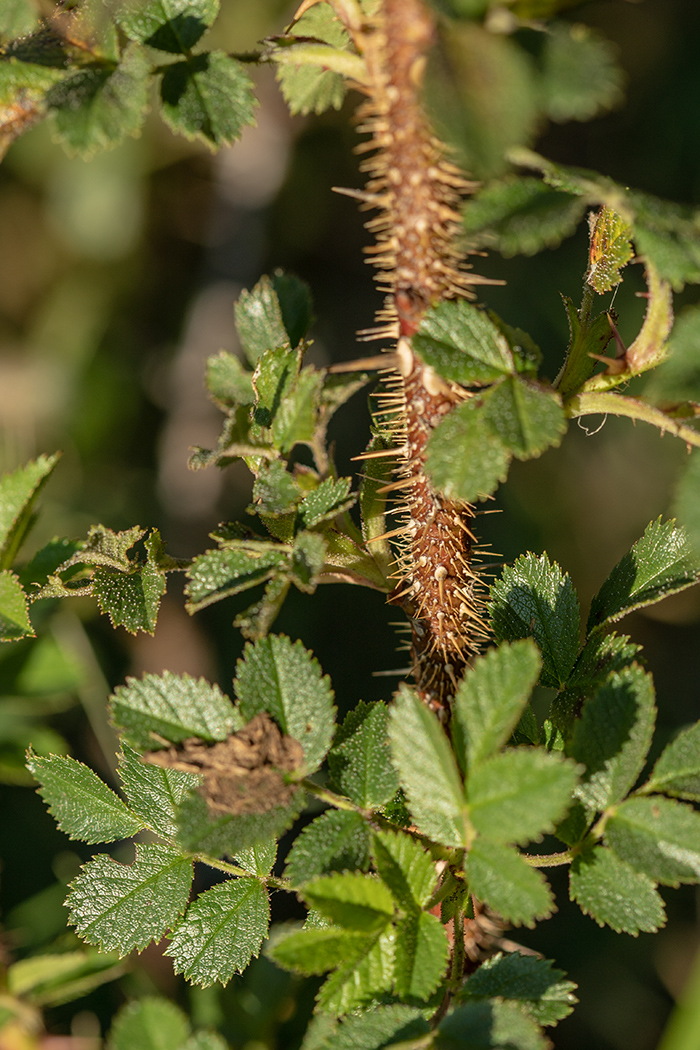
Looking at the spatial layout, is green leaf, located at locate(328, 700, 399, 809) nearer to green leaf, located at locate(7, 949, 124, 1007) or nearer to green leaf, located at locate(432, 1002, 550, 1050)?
green leaf, located at locate(432, 1002, 550, 1050)

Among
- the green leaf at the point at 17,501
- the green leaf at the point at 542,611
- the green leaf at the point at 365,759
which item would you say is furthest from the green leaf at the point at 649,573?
the green leaf at the point at 17,501

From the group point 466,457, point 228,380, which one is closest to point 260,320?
point 228,380

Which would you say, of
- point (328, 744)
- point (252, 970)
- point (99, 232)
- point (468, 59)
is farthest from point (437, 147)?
point (99, 232)

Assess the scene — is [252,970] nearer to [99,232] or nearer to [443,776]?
[443,776]

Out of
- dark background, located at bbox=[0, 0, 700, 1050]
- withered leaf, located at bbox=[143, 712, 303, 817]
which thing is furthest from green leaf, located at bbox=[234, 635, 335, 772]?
dark background, located at bbox=[0, 0, 700, 1050]

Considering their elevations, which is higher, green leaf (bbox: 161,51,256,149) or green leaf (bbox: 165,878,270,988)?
green leaf (bbox: 161,51,256,149)
